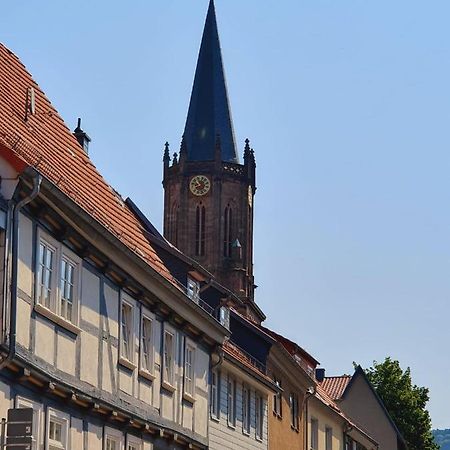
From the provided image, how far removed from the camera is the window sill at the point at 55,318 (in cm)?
1814

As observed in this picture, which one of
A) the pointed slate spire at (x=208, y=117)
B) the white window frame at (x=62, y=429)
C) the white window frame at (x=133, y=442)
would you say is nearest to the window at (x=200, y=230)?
the pointed slate spire at (x=208, y=117)

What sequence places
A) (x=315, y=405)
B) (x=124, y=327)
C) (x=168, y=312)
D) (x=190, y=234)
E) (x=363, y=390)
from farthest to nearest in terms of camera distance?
(x=190, y=234)
(x=363, y=390)
(x=315, y=405)
(x=168, y=312)
(x=124, y=327)

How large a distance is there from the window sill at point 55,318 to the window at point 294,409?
21761 millimetres

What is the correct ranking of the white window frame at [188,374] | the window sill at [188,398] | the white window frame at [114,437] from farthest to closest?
the white window frame at [188,374], the window sill at [188,398], the white window frame at [114,437]

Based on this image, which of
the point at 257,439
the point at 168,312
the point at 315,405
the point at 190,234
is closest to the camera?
the point at 168,312

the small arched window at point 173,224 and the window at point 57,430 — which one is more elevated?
the small arched window at point 173,224

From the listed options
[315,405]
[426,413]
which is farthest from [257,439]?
[426,413]

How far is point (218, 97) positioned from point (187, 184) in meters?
8.24

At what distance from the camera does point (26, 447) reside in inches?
644

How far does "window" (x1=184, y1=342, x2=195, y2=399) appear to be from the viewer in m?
26.0

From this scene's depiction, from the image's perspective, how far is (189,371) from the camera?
26266mm

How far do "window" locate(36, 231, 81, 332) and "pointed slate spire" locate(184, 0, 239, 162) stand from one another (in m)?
107

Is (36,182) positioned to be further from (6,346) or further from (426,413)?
(426,413)

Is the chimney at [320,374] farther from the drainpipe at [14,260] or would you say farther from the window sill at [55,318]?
the drainpipe at [14,260]
